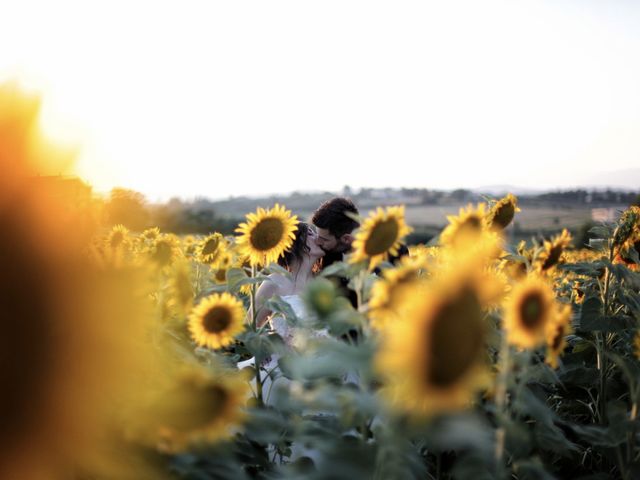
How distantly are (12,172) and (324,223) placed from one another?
3141 millimetres

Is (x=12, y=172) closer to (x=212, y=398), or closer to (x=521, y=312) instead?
(x=212, y=398)

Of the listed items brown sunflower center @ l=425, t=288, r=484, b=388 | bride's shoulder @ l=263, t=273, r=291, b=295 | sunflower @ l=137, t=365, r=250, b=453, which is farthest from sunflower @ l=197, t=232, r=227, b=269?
brown sunflower center @ l=425, t=288, r=484, b=388

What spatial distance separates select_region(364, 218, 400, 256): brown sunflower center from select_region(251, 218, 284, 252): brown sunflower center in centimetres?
101

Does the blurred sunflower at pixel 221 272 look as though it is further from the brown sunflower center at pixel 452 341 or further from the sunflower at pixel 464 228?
the brown sunflower center at pixel 452 341

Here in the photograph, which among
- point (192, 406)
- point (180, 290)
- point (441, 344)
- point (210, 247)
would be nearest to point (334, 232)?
point (210, 247)

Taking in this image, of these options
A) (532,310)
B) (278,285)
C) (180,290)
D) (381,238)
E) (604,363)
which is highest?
(381,238)

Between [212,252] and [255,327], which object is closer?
[255,327]

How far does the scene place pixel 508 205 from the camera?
235 cm

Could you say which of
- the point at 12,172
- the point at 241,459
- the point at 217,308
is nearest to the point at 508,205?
the point at 217,308

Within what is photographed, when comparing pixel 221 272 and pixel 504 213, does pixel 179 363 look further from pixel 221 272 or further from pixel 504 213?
pixel 221 272

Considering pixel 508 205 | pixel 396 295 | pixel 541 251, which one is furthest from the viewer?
pixel 508 205

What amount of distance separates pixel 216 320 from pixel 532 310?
3.10 ft

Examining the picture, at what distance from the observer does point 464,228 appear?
1.61 meters

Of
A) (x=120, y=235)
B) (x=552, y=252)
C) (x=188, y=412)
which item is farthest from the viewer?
(x=120, y=235)
